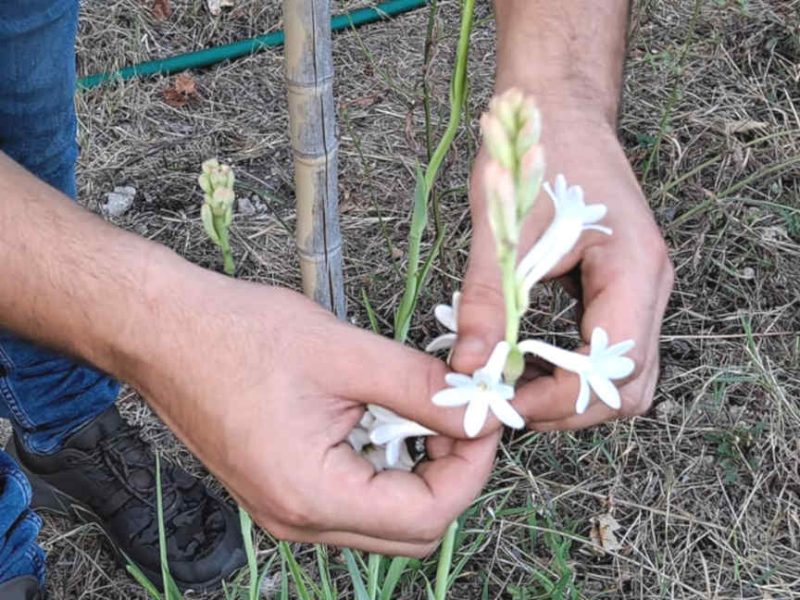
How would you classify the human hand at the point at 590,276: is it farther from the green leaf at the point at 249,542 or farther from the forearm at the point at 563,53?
the green leaf at the point at 249,542

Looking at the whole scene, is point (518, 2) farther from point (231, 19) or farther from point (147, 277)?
A: point (231, 19)

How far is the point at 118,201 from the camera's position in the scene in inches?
85.3

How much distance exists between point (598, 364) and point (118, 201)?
1.61 meters

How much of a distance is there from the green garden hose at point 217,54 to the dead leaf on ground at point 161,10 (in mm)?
177

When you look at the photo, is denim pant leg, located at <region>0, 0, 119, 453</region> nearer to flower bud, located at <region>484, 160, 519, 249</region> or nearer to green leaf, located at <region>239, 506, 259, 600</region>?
green leaf, located at <region>239, 506, 259, 600</region>

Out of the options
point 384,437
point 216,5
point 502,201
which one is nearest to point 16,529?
point 384,437

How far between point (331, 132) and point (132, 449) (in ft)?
2.28

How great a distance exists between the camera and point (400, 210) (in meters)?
2.13

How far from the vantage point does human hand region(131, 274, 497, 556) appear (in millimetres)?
820

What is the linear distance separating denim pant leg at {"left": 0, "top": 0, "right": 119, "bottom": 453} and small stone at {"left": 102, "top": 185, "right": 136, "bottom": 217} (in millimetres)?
593

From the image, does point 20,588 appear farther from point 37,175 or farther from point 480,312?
point 480,312

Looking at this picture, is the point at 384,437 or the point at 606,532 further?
the point at 606,532

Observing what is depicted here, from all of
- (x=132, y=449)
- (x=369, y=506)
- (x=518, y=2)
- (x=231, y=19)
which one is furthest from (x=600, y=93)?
(x=231, y=19)

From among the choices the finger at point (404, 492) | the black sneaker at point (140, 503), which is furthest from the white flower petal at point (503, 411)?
the black sneaker at point (140, 503)
